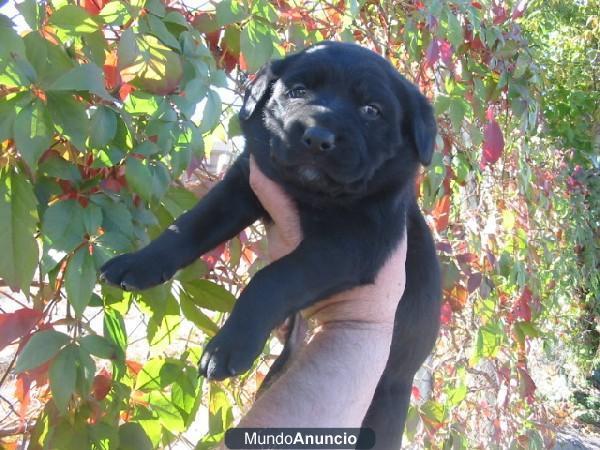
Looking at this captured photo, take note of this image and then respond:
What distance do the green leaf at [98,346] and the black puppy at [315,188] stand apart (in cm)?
23

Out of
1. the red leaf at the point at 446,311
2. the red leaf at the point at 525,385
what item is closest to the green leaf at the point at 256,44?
the red leaf at the point at 446,311

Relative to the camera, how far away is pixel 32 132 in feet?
3.18

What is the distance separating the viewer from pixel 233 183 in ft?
5.70

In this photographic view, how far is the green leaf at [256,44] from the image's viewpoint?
1.44 m

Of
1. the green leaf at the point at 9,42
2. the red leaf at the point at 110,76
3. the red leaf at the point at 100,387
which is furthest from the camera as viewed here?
the red leaf at the point at 110,76

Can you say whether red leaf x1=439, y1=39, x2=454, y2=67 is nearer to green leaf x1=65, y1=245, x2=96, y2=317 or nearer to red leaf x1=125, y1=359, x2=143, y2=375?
red leaf x1=125, y1=359, x2=143, y2=375

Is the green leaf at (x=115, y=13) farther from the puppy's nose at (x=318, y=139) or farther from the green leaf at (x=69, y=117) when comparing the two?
the puppy's nose at (x=318, y=139)

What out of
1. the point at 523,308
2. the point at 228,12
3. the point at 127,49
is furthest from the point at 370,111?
the point at 523,308

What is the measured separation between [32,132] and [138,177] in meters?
0.22

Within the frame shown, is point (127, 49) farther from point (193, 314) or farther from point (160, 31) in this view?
point (193, 314)

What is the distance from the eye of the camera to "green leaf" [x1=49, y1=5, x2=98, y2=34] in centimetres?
113

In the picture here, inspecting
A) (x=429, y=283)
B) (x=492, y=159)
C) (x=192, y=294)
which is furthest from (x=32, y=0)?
(x=492, y=159)

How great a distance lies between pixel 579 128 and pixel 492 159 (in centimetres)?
488

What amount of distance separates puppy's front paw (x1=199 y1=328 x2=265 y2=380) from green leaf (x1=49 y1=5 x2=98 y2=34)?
626mm
